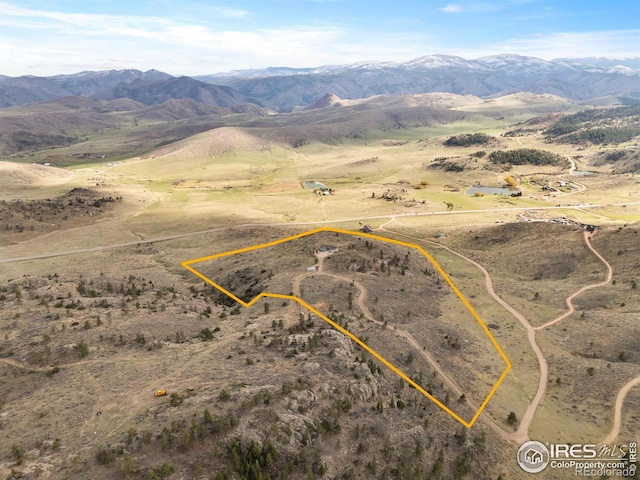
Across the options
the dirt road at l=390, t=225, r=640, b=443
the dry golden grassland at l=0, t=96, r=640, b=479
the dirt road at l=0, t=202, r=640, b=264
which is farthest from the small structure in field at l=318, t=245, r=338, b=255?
the dirt road at l=0, t=202, r=640, b=264

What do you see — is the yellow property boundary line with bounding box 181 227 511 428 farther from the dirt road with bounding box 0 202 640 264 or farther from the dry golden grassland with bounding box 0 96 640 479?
the dirt road with bounding box 0 202 640 264

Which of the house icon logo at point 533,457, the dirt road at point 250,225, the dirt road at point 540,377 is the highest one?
the dirt road at point 250,225

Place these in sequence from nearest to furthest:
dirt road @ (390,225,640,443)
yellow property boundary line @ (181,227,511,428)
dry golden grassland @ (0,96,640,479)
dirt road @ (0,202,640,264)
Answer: dry golden grassland @ (0,96,640,479)
dirt road @ (390,225,640,443)
yellow property boundary line @ (181,227,511,428)
dirt road @ (0,202,640,264)

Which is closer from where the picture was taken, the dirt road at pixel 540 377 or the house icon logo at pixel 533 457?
the house icon logo at pixel 533 457

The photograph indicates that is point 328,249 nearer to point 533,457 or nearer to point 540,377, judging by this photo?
point 540,377

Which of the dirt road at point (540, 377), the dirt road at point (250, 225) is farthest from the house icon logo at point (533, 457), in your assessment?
the dirt road at point (250, 225)

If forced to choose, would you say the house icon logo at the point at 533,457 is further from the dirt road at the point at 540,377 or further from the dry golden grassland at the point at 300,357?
the dry golden grassland at the point at 300,357

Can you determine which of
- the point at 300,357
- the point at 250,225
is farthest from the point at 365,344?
the point at 250,225

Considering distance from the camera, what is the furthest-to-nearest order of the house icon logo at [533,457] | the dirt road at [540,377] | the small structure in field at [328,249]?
the small structure in field at [328,249]
the dirt road at [540,377]
the house icon logo at [533,457]

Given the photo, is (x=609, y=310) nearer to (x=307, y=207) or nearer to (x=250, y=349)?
(x=250, y=349)
